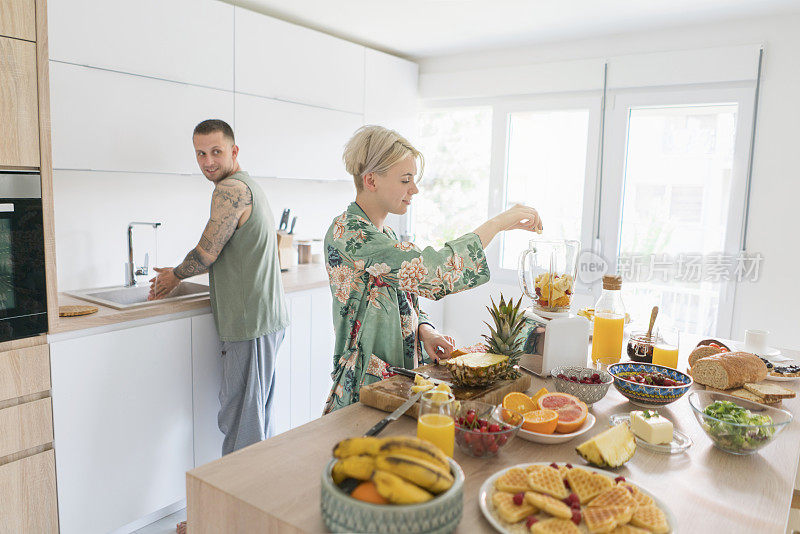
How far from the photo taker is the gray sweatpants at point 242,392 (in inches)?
102

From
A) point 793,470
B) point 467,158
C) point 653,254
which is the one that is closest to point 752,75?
point 653,254

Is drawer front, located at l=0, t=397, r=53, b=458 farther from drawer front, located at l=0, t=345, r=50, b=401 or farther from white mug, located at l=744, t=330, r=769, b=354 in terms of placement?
white mug, located at l=744, t=330, r=769, b=354

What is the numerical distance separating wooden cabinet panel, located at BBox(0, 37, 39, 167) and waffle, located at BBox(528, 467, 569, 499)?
1841 mm

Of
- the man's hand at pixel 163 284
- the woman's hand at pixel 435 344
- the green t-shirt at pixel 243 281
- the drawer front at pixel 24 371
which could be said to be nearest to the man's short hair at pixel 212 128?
the green t-shirt at pixel 243 281

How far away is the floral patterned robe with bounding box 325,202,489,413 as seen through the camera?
1.63 metres

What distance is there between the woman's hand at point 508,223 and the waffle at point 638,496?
2.58 feet

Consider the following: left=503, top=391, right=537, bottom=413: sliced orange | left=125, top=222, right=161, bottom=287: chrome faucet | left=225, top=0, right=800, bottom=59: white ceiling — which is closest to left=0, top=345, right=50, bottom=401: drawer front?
left=125, top=222, right=161, bottom=287: chrome faucet

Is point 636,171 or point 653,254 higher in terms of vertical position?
point 636,171

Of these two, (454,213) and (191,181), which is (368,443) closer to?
(191,181)

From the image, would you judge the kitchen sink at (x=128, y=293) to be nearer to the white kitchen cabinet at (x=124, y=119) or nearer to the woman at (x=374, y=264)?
the white kitchen cabinet at (x=124, y=119)

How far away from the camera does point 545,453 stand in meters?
1.24

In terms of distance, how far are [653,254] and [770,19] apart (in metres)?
1.39

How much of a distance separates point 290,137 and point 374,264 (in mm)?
2042

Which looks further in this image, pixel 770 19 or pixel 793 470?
pixel 770 19
